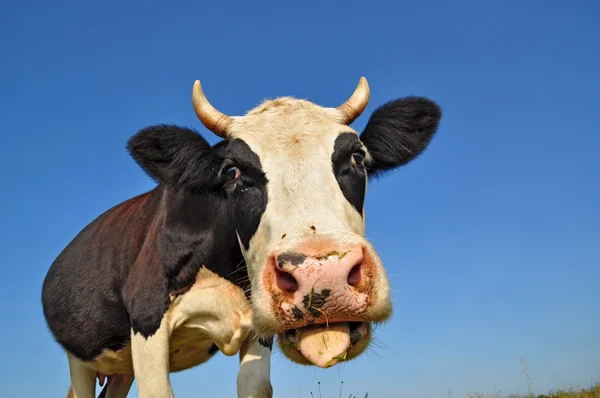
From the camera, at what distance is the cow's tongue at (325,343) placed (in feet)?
13.4

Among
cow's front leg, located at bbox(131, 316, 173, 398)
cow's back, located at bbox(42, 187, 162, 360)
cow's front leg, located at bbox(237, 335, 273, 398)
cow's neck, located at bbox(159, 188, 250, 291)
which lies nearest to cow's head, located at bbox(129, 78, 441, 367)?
cow's neck, located at bbox(159, 188, 250, 291)

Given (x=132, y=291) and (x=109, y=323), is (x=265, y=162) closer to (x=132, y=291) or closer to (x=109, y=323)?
(x=132, y=291)

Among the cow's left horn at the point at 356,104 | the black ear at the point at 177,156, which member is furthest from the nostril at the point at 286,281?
the cow's left horn at the point at 356,104

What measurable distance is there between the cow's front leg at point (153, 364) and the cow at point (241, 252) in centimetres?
1

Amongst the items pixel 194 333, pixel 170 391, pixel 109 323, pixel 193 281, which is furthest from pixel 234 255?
pixel 109 323

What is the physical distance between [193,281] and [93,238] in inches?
101

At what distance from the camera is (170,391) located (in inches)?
246

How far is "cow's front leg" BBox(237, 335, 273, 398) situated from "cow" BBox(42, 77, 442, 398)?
0.05 feet

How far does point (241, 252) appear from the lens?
650 cm

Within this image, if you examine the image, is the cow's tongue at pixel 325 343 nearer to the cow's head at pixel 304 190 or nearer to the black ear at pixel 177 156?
the cow's head at pixel 304 190

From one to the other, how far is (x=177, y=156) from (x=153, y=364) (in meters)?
2.30

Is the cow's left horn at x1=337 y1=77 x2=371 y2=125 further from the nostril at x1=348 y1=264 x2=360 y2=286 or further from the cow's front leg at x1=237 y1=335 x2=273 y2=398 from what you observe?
the nostril at x1=348 y1=264 x2=360 y2=286

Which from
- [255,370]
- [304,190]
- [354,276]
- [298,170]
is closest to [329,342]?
[354,276]

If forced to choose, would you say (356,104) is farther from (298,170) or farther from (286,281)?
(286,281)
